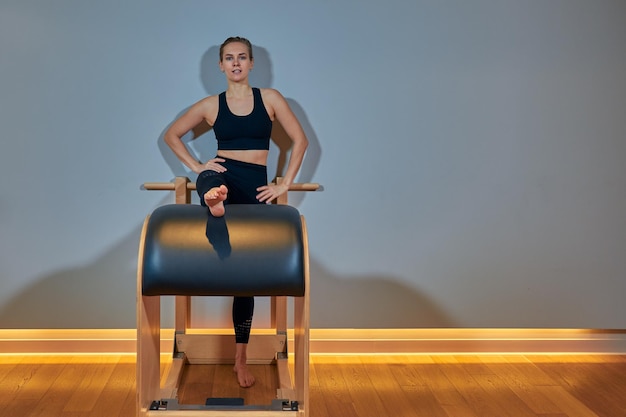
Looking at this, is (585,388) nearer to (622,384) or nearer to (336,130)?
(622,384)

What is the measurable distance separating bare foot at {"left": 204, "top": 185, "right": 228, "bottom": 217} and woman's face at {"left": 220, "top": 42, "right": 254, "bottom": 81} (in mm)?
853

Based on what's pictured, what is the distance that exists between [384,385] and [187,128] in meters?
1.31

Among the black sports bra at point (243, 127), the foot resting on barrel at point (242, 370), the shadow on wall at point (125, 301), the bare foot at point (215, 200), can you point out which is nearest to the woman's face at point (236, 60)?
the black sports bra at point (243, 127)

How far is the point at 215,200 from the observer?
86.0 inches

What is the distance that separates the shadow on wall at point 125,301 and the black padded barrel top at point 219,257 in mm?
1112

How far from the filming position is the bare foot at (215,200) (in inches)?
85.7

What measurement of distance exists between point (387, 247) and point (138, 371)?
1434 mm

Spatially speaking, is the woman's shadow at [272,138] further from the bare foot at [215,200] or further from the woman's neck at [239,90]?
the bare foot at [215,200]

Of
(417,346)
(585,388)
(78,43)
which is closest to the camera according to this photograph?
(585,388)

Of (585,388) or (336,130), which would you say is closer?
(585,388)

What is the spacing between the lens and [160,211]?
2.21m

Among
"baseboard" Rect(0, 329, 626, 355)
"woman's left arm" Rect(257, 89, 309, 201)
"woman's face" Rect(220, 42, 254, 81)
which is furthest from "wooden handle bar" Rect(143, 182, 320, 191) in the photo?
"baseboard" Rect(0, 329, 626, 355)

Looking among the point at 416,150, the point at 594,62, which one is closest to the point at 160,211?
the point at 416,150

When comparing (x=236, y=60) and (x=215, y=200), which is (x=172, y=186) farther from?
(x=215, y=200)
